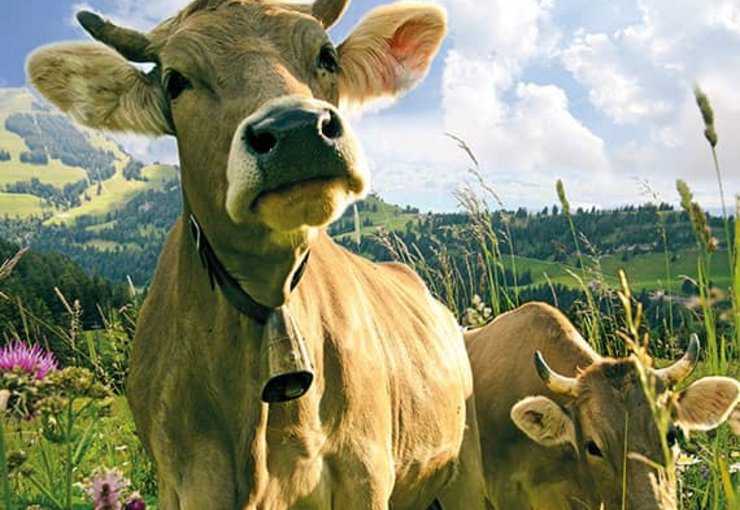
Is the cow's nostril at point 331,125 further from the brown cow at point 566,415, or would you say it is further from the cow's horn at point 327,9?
the brown cow at point 566,415

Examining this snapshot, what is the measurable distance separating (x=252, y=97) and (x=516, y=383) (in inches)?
186

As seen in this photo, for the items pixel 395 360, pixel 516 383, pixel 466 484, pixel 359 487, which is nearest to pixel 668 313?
pixel 516 383

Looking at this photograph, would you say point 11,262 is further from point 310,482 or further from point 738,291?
point 738,291

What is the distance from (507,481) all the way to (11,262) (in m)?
4.74

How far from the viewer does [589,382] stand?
6.06m

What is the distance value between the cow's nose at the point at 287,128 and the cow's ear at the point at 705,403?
347 centimetres

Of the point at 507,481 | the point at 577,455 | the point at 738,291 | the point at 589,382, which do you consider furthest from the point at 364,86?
the point at 507,481

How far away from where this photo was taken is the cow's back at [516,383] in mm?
6836

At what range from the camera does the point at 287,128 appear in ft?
9.02

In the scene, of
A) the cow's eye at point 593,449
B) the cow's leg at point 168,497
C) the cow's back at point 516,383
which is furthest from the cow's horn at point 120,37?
the cow's back at point 516,383

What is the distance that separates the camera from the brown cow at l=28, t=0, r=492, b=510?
2.98 m

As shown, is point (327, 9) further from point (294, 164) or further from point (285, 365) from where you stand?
point (285, 365)

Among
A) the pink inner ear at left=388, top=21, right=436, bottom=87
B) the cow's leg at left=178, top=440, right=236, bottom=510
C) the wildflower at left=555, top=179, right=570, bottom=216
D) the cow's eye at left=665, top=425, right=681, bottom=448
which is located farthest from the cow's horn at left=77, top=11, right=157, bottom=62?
the cow's eye at left=665, top=425, right=681, bottom=448

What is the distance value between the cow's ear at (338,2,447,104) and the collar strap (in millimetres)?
1135
